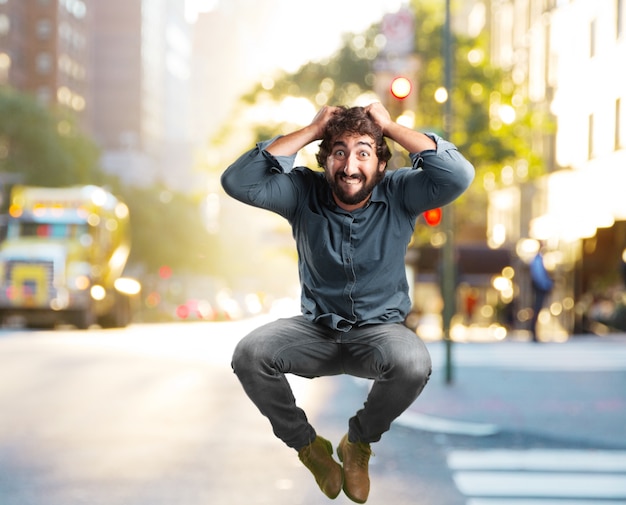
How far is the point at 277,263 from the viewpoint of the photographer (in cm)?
17688

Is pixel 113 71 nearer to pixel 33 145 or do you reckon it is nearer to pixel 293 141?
pixel 33 145

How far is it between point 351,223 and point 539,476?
7.42 metres

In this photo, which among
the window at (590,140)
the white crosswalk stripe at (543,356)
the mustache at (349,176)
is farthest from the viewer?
the window at (590,140)

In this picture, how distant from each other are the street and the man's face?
18.6 feet

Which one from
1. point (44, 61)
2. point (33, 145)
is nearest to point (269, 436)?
point (33, 145)

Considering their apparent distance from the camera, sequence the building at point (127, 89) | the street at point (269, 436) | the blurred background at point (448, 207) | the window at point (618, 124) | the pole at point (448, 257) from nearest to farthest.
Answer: the street at point (269, 436)
the pole at point (448, 257)
the blurred background at point (448, 207)
the window at point (618, 124)
the building at point (127, 89)

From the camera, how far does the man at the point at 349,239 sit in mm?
4383

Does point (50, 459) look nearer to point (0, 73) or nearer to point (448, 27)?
point (448, 27)

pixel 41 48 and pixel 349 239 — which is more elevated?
pixel 41 48

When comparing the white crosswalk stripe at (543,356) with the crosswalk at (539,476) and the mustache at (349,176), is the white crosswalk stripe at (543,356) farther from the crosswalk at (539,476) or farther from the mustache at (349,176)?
the mustache at (349,176)

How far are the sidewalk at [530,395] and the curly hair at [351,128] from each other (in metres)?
9.00

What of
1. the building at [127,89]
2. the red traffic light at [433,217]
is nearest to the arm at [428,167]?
the red traffic light at [433,217]

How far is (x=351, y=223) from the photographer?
4.42 metres

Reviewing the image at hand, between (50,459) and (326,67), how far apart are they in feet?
127
